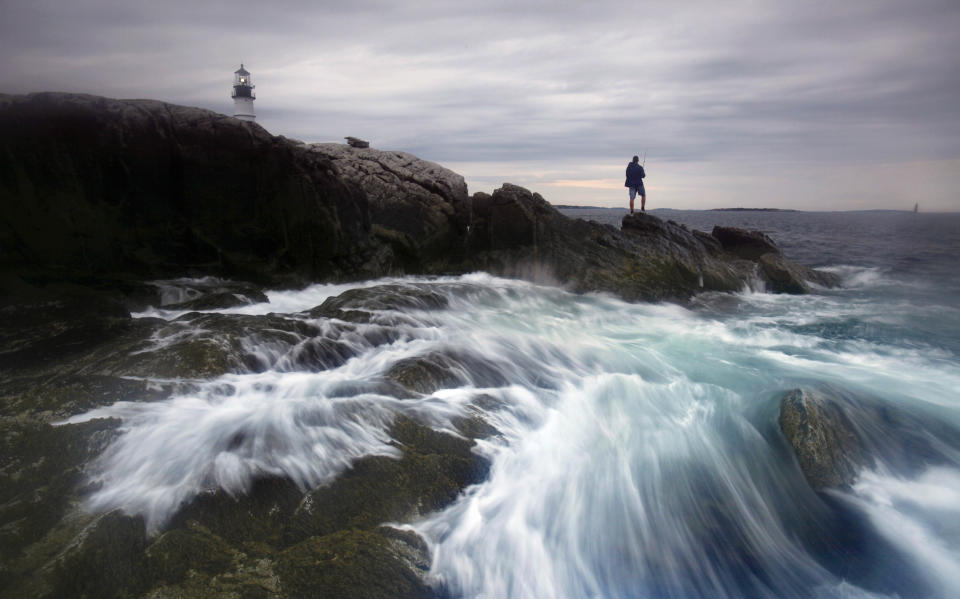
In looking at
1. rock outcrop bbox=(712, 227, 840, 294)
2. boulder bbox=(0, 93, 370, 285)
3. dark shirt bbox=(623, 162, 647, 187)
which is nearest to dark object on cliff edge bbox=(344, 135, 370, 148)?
boulder bbox=(0, 93, 370, 285)

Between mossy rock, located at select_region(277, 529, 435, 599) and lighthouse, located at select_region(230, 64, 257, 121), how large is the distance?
4744 cm

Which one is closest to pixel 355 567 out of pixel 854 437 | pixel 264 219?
pixel 854 437

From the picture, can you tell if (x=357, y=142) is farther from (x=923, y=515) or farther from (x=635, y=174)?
(x=923, y=515)

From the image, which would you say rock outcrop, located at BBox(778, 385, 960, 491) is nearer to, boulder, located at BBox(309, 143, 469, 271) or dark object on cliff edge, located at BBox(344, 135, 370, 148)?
boulder, located at BBox(309, 143, 469, 271)

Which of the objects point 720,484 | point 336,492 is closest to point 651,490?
point 720,484

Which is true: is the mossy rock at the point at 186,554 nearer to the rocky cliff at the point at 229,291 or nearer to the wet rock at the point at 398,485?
the rocky cliff at the point at 229,291

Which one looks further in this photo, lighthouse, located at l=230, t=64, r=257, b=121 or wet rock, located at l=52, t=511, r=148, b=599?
lighthouse, located at l=230, t=64, r=257, b=121

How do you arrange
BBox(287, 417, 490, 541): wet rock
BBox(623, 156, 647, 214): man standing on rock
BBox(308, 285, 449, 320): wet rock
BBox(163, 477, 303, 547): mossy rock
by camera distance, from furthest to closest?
BBox(623, 156, 647, 214): man standing on rock, BBox(308, 285, 449, 320): wet rock, BBox(287, 417, 490, 541): wet rock, BBox(163, 477, 303, 547): mossy rock

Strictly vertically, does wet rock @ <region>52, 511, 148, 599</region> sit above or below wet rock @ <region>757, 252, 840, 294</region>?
below

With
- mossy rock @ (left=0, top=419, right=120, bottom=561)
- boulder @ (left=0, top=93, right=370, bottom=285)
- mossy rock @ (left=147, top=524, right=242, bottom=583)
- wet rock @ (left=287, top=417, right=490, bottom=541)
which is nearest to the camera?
mossy rock @ (left=147, top=524, right=242, bottom=583)

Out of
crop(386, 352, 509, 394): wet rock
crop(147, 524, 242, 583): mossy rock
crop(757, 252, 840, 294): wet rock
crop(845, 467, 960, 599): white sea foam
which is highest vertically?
crop(757, 252, 840, 294): wet rock

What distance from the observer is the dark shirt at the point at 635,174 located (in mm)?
17344

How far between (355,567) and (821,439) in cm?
440

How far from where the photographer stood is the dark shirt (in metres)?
17.3
